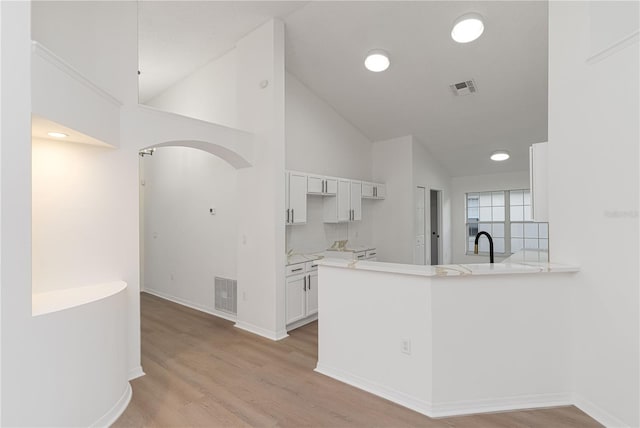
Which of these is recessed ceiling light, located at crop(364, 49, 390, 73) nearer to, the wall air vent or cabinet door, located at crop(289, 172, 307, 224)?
cabinet door, located at crop(289, 172, 307, 224)

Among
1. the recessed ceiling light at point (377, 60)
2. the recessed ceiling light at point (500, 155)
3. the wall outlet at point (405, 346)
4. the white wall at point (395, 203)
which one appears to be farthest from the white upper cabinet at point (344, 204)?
the wall outlet at point (405, 346)

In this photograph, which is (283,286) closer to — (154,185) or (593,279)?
(593,279)

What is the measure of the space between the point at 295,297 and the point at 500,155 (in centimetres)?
477

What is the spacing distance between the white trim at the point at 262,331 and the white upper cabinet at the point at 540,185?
118 inches

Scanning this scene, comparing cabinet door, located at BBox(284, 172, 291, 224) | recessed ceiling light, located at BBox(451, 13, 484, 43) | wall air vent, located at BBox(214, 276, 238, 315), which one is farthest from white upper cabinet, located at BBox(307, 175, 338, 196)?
recessed ceiling light, located at BBox(451, 13, 484, 43)

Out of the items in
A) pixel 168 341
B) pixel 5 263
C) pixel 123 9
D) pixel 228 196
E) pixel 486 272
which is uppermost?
pixel 123 9

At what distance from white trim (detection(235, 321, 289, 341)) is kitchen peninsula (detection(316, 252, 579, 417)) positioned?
1.66 metres

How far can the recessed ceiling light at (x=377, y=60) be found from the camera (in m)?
3.99

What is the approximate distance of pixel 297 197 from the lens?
435cm

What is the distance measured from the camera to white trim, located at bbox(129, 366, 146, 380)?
286cm

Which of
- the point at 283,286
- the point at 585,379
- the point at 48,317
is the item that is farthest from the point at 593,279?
the point at 48,317

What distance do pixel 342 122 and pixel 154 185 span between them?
3833 millimetres

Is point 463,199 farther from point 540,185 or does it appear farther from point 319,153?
point 540,185

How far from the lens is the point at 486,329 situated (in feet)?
7.70
